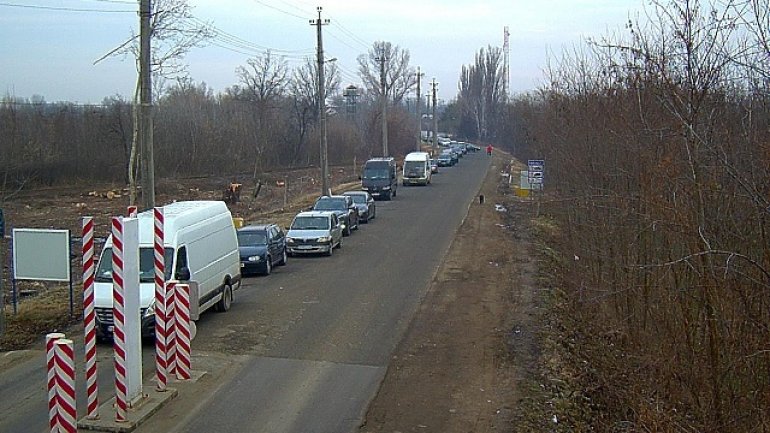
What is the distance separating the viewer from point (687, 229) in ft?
40.4

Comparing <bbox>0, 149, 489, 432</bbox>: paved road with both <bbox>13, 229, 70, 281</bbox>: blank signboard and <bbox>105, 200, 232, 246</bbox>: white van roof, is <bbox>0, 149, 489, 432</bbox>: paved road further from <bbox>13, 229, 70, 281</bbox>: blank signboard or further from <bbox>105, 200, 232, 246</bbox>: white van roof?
<bbox>13, 229, 70, 281</bbox>: blank signboard

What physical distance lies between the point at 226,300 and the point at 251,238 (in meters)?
6.40

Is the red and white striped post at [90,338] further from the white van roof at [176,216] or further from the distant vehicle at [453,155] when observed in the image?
the distant vehicle at [453,155]

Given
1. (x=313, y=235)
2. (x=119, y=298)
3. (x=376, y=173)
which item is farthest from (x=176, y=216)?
(x=376, y=173)

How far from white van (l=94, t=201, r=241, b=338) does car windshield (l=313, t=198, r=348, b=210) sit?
14.9 metres

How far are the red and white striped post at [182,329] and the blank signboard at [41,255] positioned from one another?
480 cm

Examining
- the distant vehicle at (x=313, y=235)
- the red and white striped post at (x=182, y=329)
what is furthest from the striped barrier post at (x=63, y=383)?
the distant vehicle at (x=313, y=235)

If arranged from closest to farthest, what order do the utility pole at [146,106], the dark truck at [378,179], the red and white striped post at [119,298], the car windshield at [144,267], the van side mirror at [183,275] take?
1. the red and white striped post at [119,298]
2. the car windshield at [144,267]
3. the van side mirror at [183,275]
4. the utility pole at [146,106]
5. the dark truck at [378,179]

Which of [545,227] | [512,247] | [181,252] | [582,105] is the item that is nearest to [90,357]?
[181,252]

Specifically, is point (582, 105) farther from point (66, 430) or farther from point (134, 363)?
point (66, 430)

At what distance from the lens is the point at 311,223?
29750 mm

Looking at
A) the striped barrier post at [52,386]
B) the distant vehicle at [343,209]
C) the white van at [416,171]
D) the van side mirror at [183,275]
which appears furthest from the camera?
the white van at [416,171]

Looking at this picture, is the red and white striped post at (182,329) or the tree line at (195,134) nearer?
the red and white striped post at (182,329)

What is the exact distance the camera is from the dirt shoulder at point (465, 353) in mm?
11859
